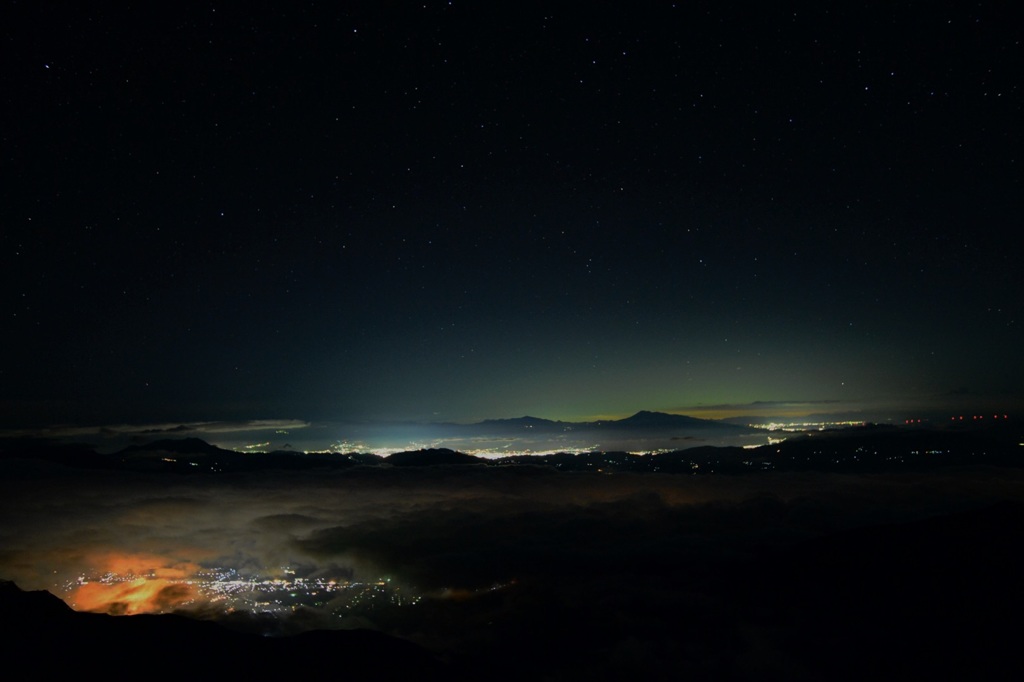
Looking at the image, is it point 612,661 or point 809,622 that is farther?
point 809,622

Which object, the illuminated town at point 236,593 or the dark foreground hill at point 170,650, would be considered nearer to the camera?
the dark foreground hill at point 170,650

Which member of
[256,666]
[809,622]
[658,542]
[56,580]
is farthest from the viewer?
[658,542]

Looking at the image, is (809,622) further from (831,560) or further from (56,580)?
(56,580)

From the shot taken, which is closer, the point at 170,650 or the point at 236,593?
the point at 170,650

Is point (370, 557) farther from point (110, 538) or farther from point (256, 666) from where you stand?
point (256, 666)

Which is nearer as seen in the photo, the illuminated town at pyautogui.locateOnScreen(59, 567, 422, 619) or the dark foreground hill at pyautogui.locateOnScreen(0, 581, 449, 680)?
the dark foreground hill at pyautogui.locateOnScreen(0, 581, 449, 680)

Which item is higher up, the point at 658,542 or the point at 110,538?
the point at 110,538

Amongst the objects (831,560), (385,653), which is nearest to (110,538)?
(385,653)

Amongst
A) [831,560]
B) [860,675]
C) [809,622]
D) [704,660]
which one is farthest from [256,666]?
[831,560]

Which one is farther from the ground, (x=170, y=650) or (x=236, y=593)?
(x=170, y=650)

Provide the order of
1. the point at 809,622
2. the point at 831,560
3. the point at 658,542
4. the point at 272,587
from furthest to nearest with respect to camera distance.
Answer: the point at 658,542 → the point at 831,560 → the point at 272,587 → the point at 809,622
